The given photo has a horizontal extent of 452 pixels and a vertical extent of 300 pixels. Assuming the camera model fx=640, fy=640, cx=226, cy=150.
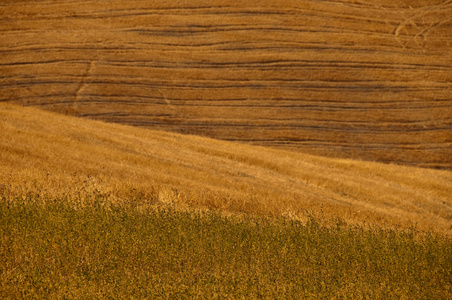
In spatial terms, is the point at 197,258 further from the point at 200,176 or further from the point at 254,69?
the point at 254,69

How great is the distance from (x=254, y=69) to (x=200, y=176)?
999cm

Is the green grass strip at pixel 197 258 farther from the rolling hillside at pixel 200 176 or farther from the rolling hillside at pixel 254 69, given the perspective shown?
the rolling hillside at pixel 254 69

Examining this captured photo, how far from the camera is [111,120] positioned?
21.4 m

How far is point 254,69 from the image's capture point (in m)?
23.0

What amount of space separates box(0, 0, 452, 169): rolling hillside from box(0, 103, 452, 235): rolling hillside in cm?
249

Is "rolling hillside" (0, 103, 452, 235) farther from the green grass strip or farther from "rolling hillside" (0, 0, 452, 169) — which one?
"rolling hillside" (0, 0, 452, 169)

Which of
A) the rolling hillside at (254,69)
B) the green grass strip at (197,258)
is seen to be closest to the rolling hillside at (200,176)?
the green grass strip at (197,258)

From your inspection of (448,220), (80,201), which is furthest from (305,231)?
(448,220)

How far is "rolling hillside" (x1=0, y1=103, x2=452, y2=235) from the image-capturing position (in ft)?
36.7

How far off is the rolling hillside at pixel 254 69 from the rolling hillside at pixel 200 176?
2.49 m

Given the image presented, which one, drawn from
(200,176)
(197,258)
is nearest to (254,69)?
(200,176)

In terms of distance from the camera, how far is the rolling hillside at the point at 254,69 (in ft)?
70.6

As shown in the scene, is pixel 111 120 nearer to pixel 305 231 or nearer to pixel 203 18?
pixel 203 18

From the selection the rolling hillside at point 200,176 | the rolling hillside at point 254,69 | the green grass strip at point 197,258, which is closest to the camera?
the green grass strip at point 197,258
